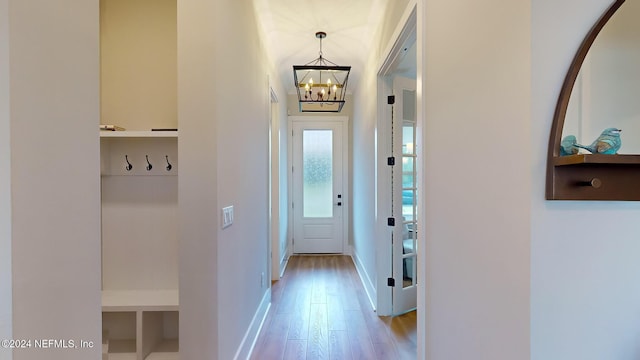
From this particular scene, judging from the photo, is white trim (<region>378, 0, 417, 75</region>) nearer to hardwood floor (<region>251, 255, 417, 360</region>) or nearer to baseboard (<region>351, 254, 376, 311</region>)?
baseboard (<region>351, 254, 376, 311</region>)

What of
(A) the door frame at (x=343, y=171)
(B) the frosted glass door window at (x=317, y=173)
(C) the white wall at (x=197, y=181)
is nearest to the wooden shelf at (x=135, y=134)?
(C) the white wall at (x=197, y=181)

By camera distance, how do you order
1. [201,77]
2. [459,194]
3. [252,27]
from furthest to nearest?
[252,27], [201,77], [459,194]

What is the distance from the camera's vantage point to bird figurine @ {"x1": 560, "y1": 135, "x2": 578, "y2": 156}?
82cm

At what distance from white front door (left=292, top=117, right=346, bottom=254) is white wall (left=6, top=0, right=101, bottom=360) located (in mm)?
4561

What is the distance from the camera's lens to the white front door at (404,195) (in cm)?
295

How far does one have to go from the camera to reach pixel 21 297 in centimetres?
51

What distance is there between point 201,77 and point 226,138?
0.36 metres

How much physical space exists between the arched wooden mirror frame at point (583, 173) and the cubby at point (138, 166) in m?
2.00

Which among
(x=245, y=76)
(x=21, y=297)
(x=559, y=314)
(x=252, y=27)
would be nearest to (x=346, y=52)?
(x=252, y=27)

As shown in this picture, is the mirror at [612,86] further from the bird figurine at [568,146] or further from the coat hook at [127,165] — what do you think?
the coat hook at [127,165]

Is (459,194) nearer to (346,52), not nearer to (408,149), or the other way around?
(408,149)

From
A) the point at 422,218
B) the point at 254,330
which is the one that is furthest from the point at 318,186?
the point at 422,218

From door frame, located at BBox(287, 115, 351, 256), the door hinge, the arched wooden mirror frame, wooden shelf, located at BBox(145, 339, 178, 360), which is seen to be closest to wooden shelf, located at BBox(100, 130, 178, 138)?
wooden shelf, located at BBox(145, 339, 178, 360)

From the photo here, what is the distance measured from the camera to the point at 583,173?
0.83 m
